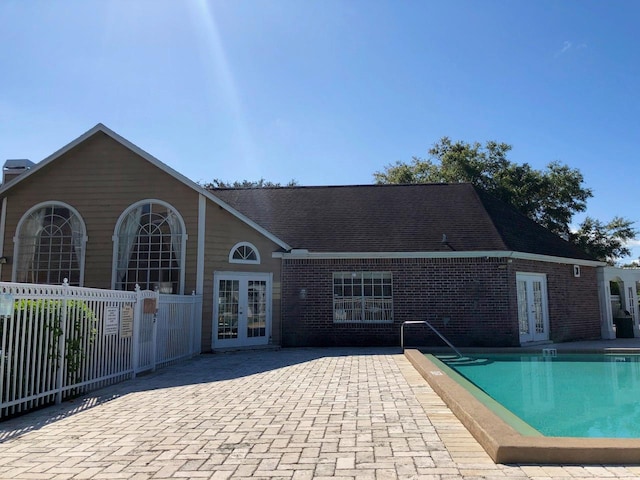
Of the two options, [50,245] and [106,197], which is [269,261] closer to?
[106,197]

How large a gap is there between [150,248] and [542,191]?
23650 mm

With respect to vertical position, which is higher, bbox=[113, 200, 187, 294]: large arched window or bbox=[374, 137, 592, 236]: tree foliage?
bbox=[374, 137, 592, 236]: tree foliage

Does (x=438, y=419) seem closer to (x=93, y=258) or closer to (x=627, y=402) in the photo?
(x=627, y=402)

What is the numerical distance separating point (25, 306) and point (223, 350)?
6.97 m

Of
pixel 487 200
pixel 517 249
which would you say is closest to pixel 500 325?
pixel 517 249

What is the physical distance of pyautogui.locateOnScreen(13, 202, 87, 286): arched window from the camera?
1298 cm

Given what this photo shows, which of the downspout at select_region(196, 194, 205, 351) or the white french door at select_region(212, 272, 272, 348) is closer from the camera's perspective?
the downspout at select_region(196, 194, 205, 351)

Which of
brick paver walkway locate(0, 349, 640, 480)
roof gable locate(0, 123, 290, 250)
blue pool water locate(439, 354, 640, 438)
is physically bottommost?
blue pool water locate(439, 354, 640, 438)

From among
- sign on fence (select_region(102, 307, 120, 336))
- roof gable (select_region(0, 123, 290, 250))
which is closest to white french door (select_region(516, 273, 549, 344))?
roof gable (select_region(0, 123, 290, 250))

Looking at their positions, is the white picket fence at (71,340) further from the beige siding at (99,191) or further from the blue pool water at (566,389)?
the blue pool water at (566,389)

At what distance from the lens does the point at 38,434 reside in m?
5.14

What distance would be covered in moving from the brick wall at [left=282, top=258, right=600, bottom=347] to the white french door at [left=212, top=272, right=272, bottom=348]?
0.61 metres

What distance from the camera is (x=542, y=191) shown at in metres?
27.6

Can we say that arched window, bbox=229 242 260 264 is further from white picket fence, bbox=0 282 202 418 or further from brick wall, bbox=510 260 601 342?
brick wall, bbox=510 260 601 342
